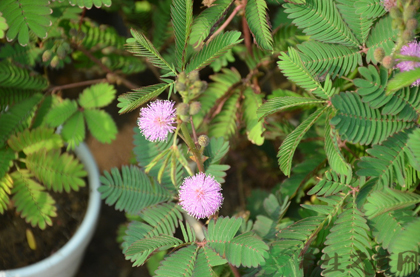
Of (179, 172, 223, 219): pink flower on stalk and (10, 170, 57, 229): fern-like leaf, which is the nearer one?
(179, 172, 223, 219): pink flower on stalk

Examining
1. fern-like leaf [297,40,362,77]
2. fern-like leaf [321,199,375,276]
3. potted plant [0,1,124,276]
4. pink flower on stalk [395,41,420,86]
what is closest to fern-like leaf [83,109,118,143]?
potted plant [0,1,124,276]

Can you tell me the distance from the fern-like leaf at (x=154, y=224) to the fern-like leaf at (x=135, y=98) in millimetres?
334

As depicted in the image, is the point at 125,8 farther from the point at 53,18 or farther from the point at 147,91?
the point at 147,91

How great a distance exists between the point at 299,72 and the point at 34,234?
3.87 feet

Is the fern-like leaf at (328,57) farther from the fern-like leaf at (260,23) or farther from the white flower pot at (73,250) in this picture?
the white flower pot at (73,250)

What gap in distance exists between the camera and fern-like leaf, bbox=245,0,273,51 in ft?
3.53

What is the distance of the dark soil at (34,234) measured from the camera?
1476 mm

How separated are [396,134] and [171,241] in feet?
2.10

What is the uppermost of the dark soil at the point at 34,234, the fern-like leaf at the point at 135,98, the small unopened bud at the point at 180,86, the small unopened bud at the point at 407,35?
the small unopened bud at the point at 407,35

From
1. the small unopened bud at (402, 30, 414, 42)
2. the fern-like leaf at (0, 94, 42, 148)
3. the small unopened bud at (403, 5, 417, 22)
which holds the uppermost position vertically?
the small unopened bud at (403, 5, 417, 22)

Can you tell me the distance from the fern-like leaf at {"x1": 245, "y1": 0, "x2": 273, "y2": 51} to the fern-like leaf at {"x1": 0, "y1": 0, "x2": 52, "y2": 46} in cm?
58

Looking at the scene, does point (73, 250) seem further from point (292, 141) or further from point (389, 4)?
point (389, 4)

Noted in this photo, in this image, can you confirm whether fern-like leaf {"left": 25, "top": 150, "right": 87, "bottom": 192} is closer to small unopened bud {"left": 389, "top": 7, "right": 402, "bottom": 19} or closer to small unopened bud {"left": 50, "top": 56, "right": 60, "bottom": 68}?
small unopened bud {"left": 50, "top": 56, "right": 60, "bottom": 68}

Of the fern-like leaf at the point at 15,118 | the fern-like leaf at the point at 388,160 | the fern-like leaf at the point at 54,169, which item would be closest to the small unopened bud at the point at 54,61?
the fern-like leaf at the point at 15,118
